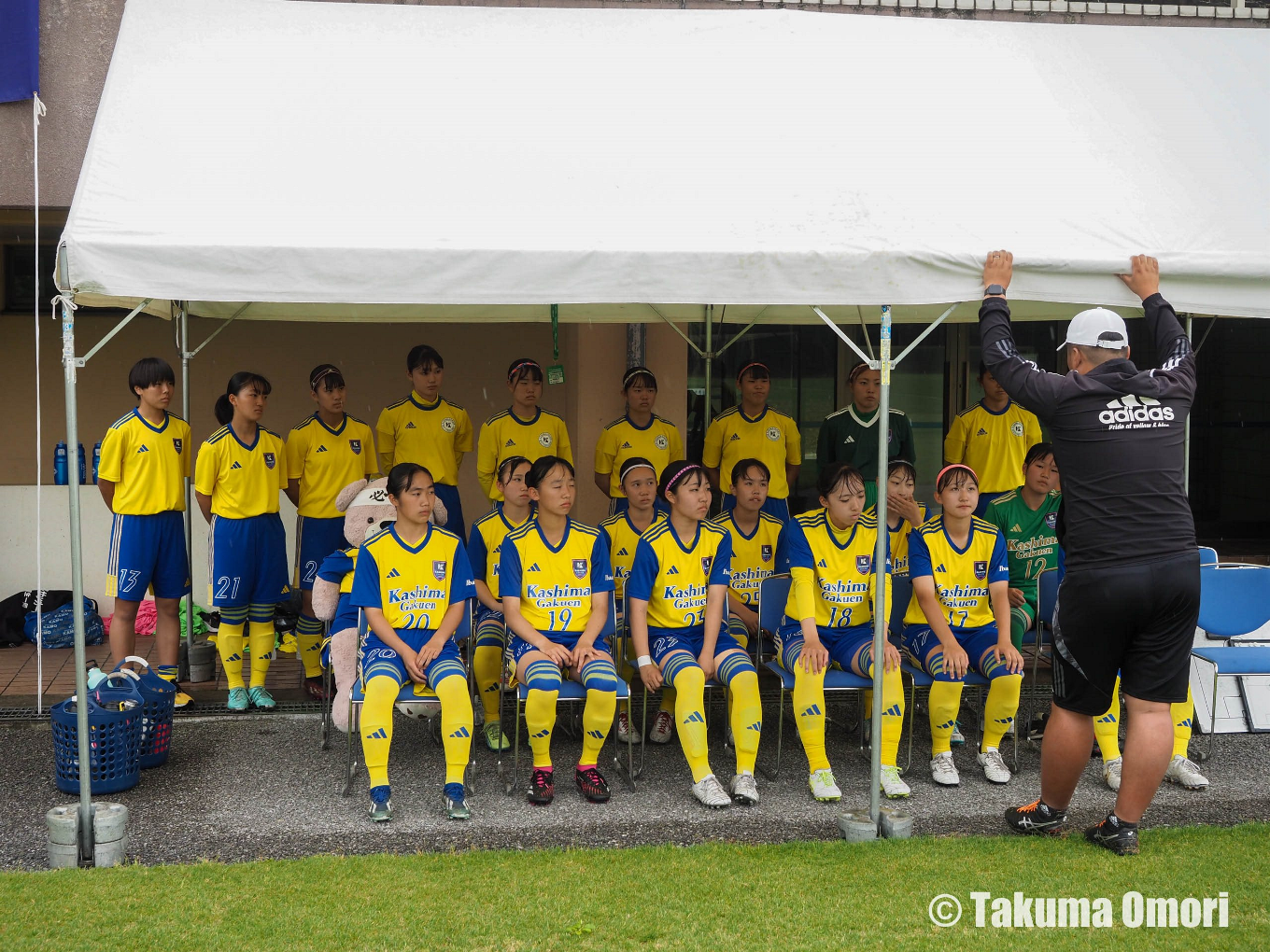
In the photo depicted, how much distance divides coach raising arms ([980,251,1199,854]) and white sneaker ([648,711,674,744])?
1796mm

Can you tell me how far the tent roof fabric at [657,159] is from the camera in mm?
3729

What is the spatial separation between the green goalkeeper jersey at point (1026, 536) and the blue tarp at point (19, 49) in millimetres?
5386

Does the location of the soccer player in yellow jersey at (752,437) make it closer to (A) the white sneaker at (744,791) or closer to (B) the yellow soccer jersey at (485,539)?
(B) the yellow soccer jersey at (485,539)

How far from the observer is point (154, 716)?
4.49 metres

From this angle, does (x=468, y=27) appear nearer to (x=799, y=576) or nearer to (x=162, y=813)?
(x=799, y=576)

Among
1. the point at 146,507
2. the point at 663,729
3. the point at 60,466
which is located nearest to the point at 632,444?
the point at 663,729

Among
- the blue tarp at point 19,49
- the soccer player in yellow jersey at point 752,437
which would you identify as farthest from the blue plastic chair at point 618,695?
the blue tarp at point 19,49

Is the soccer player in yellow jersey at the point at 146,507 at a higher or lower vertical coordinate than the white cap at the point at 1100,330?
lower

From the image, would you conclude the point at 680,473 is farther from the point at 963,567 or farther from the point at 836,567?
the point at 963,567

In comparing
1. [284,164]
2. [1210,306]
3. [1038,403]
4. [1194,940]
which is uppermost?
[284,164]

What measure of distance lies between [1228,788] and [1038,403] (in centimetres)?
198

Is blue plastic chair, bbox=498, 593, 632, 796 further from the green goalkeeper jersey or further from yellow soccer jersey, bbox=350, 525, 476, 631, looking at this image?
the green goalkeeper jersey

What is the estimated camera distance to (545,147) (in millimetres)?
4293

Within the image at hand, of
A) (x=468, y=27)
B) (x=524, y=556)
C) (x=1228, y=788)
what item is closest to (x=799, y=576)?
(x=524, y=556)
